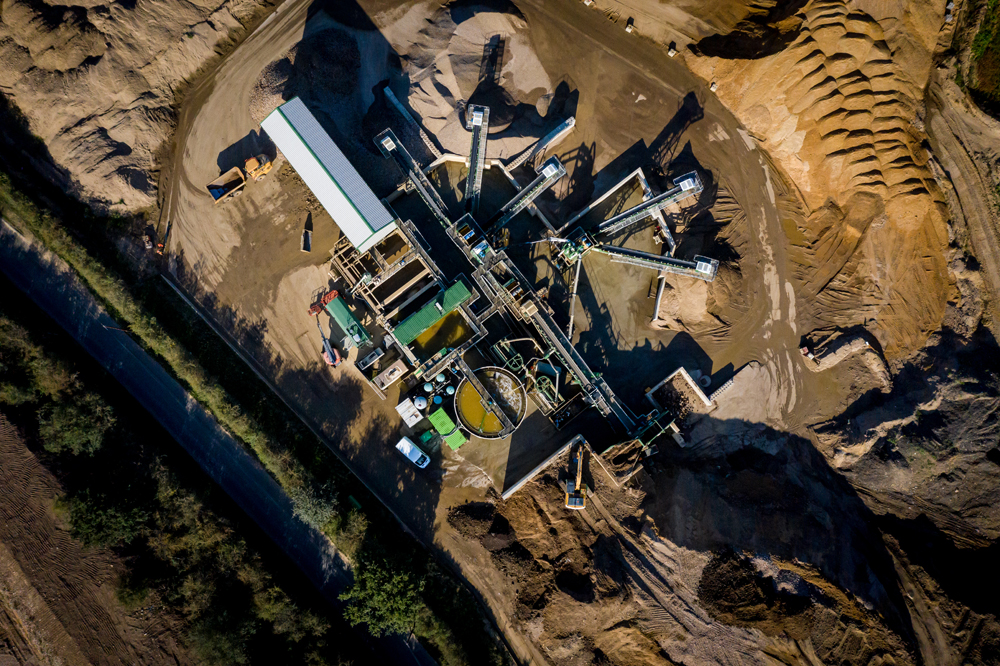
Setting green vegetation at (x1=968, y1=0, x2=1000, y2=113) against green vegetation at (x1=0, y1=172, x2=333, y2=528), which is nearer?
green vegetation at (x1=0, y1=172, x2=333, y2=528)

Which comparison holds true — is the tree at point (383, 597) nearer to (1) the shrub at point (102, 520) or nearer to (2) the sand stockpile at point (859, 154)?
(1) the shrub at point (102, 520)

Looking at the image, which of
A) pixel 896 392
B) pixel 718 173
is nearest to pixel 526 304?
pixel 718 173

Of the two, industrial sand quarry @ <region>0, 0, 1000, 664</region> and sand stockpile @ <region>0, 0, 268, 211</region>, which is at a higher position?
sand stockpile @ <region>0, 0, 268, 211</region>

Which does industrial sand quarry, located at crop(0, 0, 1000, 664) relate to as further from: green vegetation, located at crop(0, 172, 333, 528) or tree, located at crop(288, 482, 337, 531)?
green vegetation, located at crop(0, 172, 333, 528)

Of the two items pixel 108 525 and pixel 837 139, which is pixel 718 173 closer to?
pixel 837 139

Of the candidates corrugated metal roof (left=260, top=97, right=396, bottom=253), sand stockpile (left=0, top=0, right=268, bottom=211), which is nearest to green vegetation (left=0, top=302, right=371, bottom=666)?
sand stockpile (left=0, top=0, right=268, bottom=211)

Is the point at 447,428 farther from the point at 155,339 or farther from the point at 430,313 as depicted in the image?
the point at 155,339
